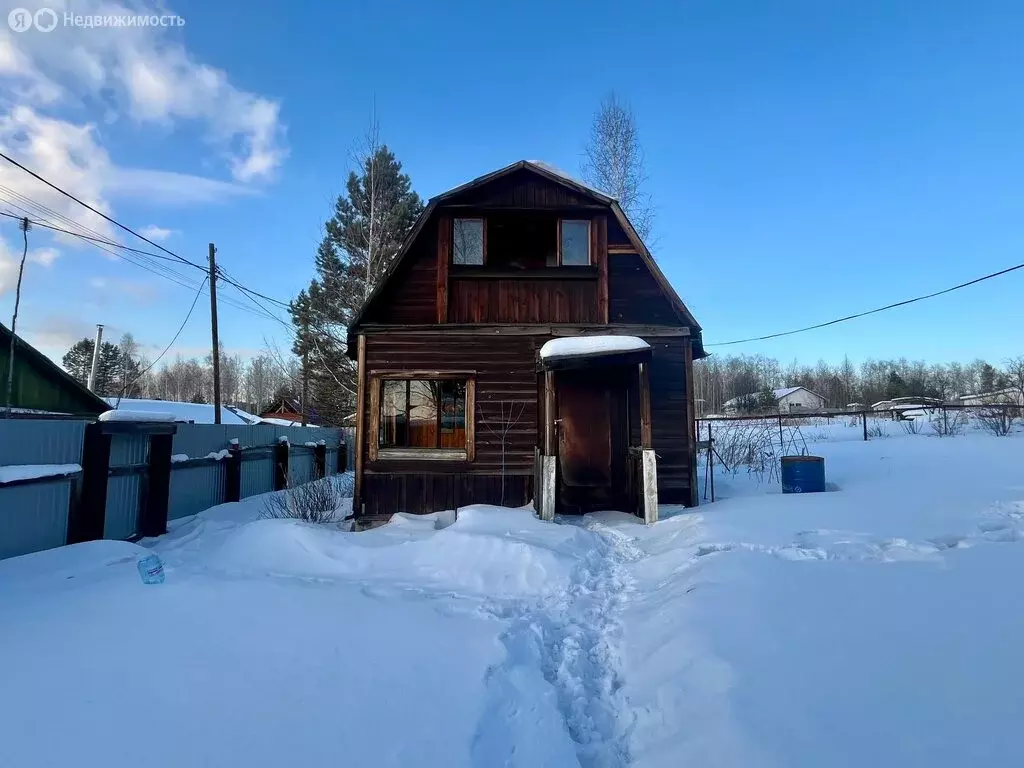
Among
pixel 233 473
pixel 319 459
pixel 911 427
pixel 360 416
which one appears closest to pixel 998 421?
pixel 911 427

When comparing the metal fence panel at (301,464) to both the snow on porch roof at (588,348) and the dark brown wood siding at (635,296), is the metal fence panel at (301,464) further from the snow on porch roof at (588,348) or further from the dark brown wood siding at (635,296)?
the dark brown wood siding at (635,296)

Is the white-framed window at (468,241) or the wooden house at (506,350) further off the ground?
the white-framed window at (468,241)

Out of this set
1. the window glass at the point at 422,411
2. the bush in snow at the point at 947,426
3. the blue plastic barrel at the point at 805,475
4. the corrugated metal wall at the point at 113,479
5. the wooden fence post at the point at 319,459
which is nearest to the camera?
the corrugated metal wall at the point at 113,479

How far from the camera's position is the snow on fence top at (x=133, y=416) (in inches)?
278

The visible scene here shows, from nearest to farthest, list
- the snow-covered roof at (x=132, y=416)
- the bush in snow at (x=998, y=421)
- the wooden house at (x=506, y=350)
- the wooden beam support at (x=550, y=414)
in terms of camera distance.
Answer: the snow-covered roof at (x=132, y=416)
the wooden beam support at (x=550, y=414)
the wooden house at (x=506, y=350)
the bush in snow at (x=998, y=421)

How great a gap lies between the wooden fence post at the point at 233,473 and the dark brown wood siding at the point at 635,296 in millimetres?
7874

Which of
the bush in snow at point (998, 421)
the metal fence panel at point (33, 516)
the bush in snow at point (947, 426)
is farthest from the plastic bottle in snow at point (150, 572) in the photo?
the bush in snow at point (998, 421)

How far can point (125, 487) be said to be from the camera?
303 inches

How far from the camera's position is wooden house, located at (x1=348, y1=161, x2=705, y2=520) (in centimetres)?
854

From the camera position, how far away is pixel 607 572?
5.52 metres

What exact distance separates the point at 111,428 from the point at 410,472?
4004mm

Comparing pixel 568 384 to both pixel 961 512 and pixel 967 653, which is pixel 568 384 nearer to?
pixel 961 512

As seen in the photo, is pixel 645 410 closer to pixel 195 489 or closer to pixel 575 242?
pixel 575 242

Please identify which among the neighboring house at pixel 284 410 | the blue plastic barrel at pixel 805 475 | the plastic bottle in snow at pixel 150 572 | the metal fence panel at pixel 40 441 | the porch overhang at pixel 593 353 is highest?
the neighboring house at pixel 284 410
